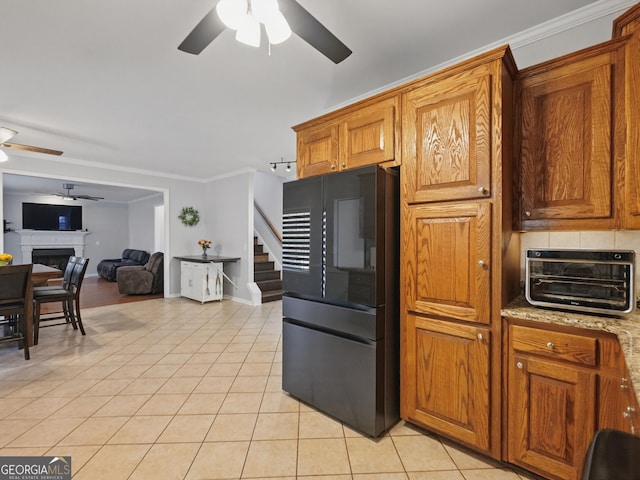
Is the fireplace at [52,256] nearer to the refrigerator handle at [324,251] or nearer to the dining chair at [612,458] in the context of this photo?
the refrigerator handle at [324,251]

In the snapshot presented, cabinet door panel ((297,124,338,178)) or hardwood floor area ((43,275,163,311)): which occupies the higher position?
cabinet door panel ((297,124,338,178))

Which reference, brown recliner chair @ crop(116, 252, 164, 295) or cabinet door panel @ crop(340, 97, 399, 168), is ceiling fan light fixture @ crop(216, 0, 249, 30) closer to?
cabinet door panel @ crop(340, 97, 399, 168)

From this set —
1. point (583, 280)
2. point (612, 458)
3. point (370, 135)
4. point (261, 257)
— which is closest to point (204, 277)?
point (261, 257)

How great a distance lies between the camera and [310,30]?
1.49 meters

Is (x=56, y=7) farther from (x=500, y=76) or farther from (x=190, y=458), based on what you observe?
(x=190, y=458)

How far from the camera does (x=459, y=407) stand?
1.68 m

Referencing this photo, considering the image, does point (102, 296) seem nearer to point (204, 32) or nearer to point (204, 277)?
point (204, 277)

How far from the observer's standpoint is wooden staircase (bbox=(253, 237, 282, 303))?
5.94 meters

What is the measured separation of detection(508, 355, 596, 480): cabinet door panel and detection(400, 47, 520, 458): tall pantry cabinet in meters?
0.08

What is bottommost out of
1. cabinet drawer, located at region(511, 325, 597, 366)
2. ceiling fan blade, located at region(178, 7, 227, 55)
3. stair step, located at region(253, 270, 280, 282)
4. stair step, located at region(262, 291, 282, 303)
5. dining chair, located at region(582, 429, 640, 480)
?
stair step, located at region(262, 291, 282, 303)

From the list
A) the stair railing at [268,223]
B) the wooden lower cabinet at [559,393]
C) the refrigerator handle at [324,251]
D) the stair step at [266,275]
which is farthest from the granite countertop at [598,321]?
the stair railing at [268,223]

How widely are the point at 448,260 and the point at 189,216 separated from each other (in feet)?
19.1

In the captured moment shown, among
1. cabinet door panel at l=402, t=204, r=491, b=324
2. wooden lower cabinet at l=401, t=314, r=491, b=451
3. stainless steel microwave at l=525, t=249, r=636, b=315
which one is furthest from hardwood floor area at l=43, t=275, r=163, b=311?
stainless steel microwave at l=525, t=249, r=636, b=315

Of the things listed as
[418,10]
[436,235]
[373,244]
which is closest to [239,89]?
[418,10]
